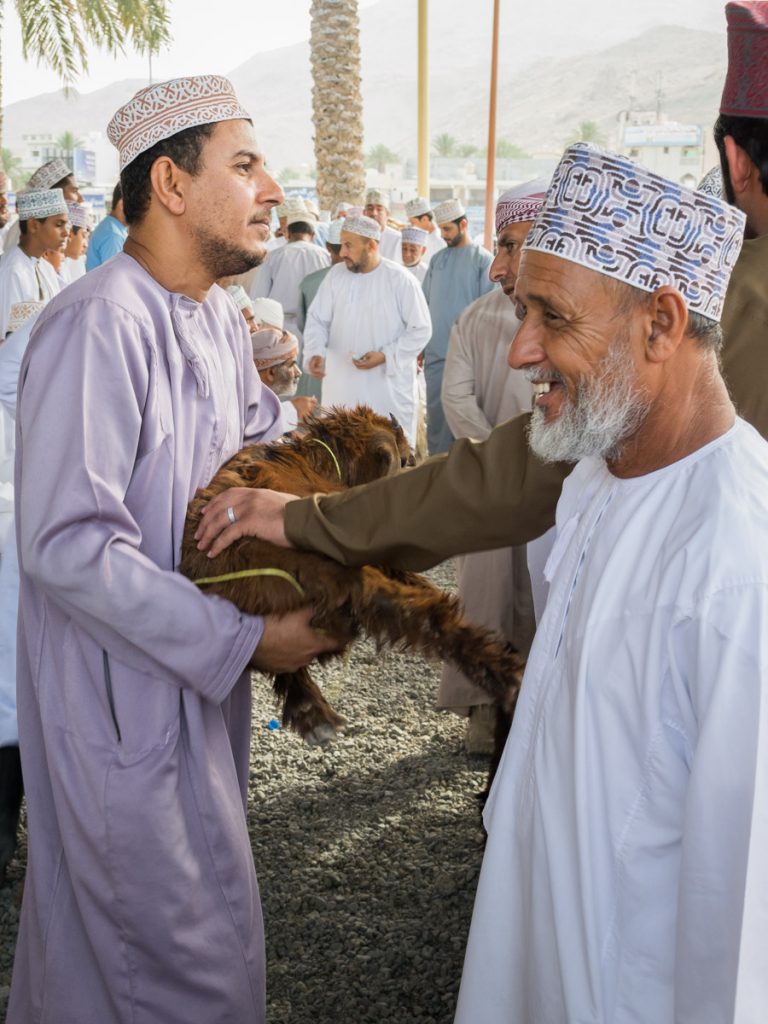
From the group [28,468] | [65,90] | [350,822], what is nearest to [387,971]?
[350,822]

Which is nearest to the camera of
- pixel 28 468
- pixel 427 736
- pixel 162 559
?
pixel 28 468

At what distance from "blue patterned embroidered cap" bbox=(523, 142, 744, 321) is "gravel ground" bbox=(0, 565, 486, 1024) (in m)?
1.08

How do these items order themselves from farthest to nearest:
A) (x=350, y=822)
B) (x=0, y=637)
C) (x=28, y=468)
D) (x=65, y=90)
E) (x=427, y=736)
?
(x=65, y=90), (x=427, y=736), (x=350, y=822), (x=0, y=637), (x=28, y=468)

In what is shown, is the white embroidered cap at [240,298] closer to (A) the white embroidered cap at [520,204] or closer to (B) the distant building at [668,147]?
(A) the white embroidered cap at [520,204]

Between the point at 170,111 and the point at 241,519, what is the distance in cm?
90

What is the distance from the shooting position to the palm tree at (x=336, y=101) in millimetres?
15422

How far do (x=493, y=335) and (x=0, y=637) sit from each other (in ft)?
8.74

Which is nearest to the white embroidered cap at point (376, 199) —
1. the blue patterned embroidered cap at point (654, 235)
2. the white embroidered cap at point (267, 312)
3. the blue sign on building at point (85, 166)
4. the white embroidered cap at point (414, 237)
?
the white embroidered cap at point (414, 237)

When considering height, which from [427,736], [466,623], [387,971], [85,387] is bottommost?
[427,736]

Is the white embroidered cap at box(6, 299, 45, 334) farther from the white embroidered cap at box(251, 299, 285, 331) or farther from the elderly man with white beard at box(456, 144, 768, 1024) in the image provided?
the elderly man with white beard at box(456, 144, 768, 1024)

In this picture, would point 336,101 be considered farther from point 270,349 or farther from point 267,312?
point 270,349

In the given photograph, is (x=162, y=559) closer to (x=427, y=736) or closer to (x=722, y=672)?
(x=722, y=672)

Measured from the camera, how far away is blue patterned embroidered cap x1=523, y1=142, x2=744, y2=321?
1.67m

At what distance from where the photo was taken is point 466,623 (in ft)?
7.70
